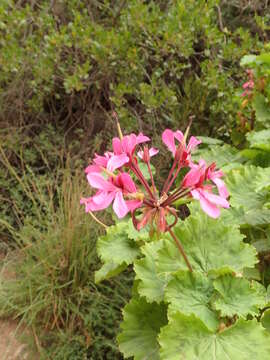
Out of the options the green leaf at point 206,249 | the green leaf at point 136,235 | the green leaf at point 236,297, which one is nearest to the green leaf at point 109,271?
the green leaf at point 136,235

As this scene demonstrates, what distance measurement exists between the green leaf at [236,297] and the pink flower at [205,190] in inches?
10.5

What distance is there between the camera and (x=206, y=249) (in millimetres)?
1202

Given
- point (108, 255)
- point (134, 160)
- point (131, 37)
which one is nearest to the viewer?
point (134, 160)

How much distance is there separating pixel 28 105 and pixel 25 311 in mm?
1704

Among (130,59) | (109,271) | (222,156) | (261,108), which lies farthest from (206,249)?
(130,59)

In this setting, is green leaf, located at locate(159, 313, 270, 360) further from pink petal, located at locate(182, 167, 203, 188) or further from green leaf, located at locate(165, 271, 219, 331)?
pink petal, located at locate(182, 167, 203, 188)

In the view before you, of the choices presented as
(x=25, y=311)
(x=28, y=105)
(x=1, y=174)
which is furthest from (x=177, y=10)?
(x=25, y=311)

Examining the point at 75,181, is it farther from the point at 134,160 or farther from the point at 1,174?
the point at 134,160

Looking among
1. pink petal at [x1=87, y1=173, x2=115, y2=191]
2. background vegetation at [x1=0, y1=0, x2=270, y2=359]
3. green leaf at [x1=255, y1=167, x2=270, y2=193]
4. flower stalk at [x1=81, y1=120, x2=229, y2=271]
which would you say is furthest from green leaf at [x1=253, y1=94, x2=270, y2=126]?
pink petal at [x1=87, y1=173, x2=115, y2=191]

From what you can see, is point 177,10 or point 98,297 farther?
point 177,10

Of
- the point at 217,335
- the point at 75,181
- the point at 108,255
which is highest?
the point at 217,335

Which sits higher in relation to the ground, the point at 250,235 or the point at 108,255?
the point at 108,255

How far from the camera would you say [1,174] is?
3.05 m

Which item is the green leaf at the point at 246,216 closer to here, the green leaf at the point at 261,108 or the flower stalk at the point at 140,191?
the flower stalk at the point at 140,191
